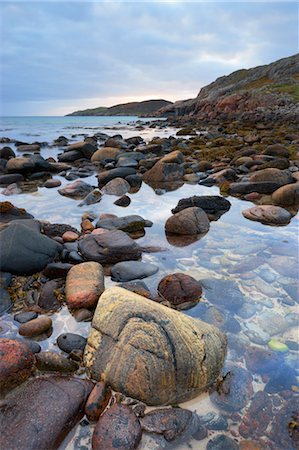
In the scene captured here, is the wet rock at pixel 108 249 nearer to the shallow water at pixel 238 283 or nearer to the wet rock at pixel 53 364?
the shallow water at pixel 238 283

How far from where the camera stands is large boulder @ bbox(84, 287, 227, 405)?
7.89 ft

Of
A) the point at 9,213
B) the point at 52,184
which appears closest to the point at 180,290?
the point at 9,213

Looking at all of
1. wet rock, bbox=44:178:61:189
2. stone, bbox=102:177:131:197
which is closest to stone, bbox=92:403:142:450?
stone, bbox=102:177:131:197

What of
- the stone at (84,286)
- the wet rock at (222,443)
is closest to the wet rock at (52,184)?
the stone at (84,286)

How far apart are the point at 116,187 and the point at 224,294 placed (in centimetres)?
550

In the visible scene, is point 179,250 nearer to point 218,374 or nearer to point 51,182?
point 218,374

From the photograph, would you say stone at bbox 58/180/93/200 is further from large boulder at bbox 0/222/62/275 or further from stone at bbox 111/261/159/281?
stone at bbox 111/261/159/281

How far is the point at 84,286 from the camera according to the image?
11.8ft

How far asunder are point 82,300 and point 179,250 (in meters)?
1.93

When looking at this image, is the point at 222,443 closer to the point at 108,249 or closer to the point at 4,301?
the point at 4,301

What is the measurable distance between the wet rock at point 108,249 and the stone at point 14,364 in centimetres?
198

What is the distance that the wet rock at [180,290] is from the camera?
11.9 ft

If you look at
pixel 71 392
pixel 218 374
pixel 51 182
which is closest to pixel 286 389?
pixel 218 374

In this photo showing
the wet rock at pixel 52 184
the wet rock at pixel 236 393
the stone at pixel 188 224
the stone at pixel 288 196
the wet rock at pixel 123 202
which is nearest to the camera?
the wet rock at pixel 236 393
